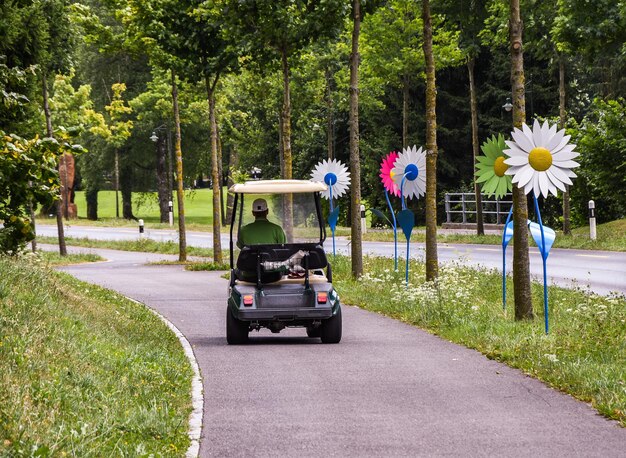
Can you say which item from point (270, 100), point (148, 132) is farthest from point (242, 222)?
point (148, 132)

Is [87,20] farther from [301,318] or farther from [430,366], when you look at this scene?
[430,366]

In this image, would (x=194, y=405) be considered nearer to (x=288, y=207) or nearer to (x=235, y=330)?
(x=235, y=330)

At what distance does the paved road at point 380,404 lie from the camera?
842cm

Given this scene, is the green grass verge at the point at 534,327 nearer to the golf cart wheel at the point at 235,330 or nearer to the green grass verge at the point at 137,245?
the golf cart wheel at the point at 235,330

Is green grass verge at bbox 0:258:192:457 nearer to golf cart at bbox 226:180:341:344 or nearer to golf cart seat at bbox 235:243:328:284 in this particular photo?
golf cart at bbox 226:180:341:344

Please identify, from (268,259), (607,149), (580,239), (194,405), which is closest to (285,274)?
(268,259)

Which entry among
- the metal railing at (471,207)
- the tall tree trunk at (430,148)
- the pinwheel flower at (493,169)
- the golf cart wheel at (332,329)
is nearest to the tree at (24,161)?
the golf cart wheel at (332,329)

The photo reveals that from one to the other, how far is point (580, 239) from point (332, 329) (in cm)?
2287

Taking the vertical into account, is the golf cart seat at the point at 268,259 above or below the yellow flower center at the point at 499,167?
below

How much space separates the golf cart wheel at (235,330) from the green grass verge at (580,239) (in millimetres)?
18995

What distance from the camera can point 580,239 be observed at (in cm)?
3628

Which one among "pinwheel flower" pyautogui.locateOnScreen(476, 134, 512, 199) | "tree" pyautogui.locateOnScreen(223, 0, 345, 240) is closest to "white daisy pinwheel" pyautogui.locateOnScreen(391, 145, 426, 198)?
"tree" pyautogui.locateOnScreen(223, 0, 345, 240)

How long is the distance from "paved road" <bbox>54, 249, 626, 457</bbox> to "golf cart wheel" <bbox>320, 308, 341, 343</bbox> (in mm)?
187

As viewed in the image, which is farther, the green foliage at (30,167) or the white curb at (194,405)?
the green foliage at (30,167)
